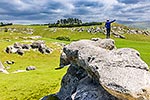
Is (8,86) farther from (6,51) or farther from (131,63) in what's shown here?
(6,51)

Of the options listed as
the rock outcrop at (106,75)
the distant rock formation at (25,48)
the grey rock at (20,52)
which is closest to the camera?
the rock outcrop at (106,75)

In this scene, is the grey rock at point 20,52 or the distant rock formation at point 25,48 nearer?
the grey rock at point 20,52

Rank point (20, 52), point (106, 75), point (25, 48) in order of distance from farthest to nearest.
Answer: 1. point (25, 48)
2. point (20, 52)
3. point (106, 75)

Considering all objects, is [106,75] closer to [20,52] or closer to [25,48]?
[20,52]

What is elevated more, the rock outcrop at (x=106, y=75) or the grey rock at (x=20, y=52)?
the rock outcrop at (x=106, y=75)

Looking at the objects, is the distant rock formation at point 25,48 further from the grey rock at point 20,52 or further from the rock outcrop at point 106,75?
the rock outcrop at point 106,75

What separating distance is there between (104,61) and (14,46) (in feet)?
303

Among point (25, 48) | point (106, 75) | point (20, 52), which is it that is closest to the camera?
point (106, 75)

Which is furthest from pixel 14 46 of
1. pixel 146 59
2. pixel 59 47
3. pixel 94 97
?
pixel 94 97

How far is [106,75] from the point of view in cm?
2331

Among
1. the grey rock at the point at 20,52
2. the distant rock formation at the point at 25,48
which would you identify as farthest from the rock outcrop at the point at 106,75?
the distant rock formation at the point at 25,48

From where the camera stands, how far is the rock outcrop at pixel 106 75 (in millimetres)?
21344

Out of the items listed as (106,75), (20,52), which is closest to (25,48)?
(20,52)

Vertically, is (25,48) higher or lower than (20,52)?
higher
